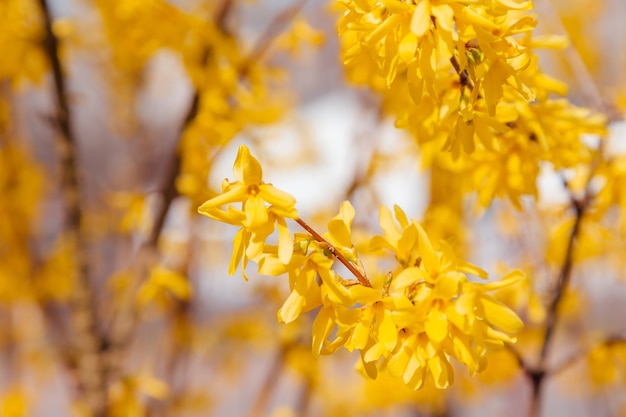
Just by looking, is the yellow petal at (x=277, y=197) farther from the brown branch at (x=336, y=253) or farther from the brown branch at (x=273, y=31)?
the brown branch at (x=273, y=31)

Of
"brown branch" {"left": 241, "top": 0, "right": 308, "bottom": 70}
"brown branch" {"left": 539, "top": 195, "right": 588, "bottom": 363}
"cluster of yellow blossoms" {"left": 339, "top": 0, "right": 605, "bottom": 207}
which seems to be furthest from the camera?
"brown branch" {"left": 241, "top": 0, "right": 308, "bottom": 70}

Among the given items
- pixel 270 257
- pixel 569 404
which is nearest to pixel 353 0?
pixel 270 257

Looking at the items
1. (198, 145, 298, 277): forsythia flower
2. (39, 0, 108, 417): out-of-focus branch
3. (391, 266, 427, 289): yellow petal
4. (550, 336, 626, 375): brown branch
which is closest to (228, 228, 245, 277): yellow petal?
(198, 145, 298, 277): forsythia flower

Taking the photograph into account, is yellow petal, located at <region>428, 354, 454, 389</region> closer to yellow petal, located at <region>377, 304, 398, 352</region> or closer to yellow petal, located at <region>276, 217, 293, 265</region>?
yellow petal, located at <region>377, 304, 398, 352</region>

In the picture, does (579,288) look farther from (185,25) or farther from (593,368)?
Result: (185,25)

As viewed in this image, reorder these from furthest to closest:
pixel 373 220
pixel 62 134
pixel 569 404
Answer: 1. pixel 569 404
2. pixel 373 220
3. pixel 62 134

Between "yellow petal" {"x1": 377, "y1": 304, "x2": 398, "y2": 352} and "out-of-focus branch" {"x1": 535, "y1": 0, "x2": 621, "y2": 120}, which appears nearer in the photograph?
A: "yellow petal" {"x1": 377, "y1": 304, "x2": 398, "y2": 352}

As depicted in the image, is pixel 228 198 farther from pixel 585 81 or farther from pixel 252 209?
pixel 585 81

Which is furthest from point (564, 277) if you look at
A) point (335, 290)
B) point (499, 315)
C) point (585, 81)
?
point (335, 290)
